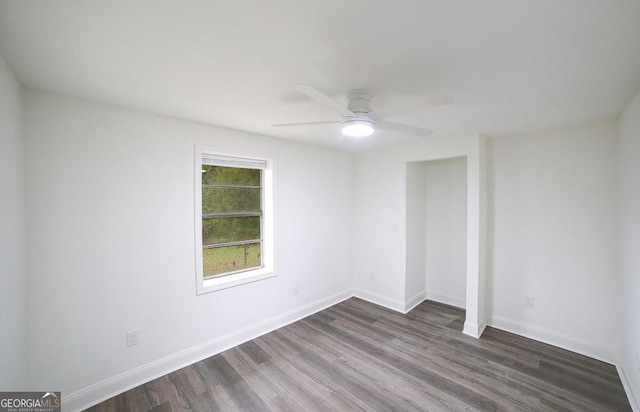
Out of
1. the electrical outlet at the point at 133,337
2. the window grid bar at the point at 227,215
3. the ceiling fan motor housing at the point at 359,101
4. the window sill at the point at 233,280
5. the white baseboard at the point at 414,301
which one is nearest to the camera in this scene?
the ceiling fan motor housing at the point at 359,101

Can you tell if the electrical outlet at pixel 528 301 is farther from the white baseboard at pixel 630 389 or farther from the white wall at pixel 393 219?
the white baseboard at pixel 630 389

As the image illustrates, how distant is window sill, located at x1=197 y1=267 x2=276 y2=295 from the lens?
2.62 meters

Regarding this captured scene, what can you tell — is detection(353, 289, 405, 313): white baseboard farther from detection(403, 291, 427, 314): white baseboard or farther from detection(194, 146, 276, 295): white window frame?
detection(194, 146, 276, 295): white window frame

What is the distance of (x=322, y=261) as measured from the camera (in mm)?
3764

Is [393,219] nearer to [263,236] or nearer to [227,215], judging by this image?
[263,236]

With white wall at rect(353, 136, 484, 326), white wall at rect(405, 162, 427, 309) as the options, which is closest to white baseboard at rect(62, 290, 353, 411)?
white wall at rect(353, 136, 484, 326)

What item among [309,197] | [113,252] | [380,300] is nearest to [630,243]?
[380,300]

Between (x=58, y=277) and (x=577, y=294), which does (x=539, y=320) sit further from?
(x=58, y=277)

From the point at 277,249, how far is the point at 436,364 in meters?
2.03

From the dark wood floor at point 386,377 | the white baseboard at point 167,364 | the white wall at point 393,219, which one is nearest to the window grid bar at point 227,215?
the white baseboard at point 167,364

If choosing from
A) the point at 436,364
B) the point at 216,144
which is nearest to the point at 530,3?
the point at 216,144

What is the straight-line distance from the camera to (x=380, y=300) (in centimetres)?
387

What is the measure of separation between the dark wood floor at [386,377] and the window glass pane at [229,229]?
3.84 feet

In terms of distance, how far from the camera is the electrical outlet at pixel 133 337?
7.05ft
